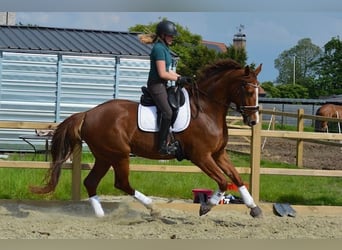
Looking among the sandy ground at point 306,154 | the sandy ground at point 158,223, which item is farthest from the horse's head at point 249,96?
the sandy ground at point 306,154

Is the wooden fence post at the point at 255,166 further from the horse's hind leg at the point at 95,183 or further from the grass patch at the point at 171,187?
the horse's hind leg at the point at 95,183

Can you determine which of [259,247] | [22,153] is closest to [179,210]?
[259,247]

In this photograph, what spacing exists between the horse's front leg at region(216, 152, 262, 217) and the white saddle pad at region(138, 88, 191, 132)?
64 centimetres

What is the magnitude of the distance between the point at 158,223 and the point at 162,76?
1.68 m

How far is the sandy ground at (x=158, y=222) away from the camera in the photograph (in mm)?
6000

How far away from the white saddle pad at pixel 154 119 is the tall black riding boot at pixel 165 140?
0.34ft

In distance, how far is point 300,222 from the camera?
6848 mm

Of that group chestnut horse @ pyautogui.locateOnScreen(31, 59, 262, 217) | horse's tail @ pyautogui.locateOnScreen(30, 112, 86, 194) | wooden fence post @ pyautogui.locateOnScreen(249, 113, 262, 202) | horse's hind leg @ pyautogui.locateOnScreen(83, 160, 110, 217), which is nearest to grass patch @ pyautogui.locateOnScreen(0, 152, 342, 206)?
wooden fence post @ pyautogui.locateOnScreen(249, 113, 262, 202)

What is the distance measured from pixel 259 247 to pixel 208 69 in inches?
108

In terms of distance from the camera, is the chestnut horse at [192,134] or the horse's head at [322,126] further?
the horse's head at [322,126]

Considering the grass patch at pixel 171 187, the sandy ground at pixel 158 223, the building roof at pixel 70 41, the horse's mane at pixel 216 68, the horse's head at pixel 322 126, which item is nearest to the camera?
the sandy ground at pixel 158 223

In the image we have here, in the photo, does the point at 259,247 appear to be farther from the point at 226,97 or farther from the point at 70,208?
the point at 70,208

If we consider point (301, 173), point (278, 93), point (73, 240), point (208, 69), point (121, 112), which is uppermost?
point (278, 93)

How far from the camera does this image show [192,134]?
6.81 m
